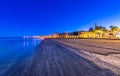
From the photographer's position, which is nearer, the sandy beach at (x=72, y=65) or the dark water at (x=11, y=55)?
the sandy beach at (x=72, y=65)

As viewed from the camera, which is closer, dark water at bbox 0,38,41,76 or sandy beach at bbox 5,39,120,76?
sandy beach at bbox 5,39,120,76

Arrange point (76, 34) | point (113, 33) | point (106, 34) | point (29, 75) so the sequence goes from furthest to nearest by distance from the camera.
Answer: point (76, 34) < point (106, 34) < point (113, 33) < point (29, 75)

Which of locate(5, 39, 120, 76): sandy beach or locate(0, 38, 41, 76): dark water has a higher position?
locate(5, 39, 120, 76): sandy beach

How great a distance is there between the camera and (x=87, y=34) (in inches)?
4035

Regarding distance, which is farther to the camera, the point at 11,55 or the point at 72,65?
the point at 11,55

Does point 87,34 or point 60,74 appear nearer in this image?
point 60,74

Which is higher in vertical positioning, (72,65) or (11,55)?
(72,65)

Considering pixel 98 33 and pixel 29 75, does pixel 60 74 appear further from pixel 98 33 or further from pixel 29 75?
pixel 98 33

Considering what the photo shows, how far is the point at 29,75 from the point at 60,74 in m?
1.63

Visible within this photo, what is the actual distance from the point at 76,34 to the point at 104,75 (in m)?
111

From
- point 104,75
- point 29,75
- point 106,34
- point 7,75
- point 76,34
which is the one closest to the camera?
point 104,75

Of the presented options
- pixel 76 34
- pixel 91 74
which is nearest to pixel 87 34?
pixel 76 34

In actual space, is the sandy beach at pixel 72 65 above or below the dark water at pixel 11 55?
above

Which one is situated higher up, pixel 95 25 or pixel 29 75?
pixel 95 25
